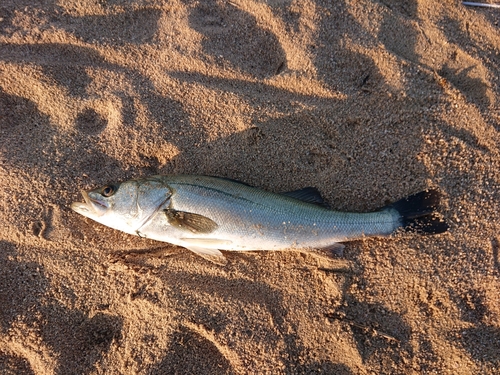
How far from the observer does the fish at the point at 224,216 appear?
2.94 m

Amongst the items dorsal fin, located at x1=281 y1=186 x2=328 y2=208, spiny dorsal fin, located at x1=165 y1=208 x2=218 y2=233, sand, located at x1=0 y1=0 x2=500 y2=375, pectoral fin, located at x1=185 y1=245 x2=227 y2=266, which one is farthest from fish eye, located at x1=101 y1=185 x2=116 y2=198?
dorsal fin, located at x1=281 y1=186 x2=328 y2=208

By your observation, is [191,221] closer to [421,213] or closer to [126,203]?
[126,203]

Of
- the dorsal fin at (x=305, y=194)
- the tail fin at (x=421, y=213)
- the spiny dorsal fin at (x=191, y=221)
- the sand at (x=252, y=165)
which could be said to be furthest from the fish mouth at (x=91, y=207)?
the tail fin at (x=421, y=213)

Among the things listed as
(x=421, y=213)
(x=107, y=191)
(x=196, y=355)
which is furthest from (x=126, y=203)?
(x=421, y=213)

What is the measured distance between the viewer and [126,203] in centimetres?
300

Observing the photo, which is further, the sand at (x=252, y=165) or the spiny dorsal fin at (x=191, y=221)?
the sand at (x=252, y=165)

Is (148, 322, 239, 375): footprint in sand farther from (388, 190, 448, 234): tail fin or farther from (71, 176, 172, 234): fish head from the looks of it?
(388, 190, 448, 234): tail fin

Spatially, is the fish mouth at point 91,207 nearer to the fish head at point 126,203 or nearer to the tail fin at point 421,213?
the fish head at point 126,203

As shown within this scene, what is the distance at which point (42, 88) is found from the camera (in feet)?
11.1

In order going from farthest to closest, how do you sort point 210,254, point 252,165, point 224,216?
point 252,165
point 210,254
point 224,216

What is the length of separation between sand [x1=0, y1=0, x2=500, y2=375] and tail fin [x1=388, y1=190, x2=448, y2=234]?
5.5 inches

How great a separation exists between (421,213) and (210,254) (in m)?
2.08

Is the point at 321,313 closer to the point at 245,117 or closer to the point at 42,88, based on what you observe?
the point at 245,117

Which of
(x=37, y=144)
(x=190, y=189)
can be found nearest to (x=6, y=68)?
(x=37, y=144)
